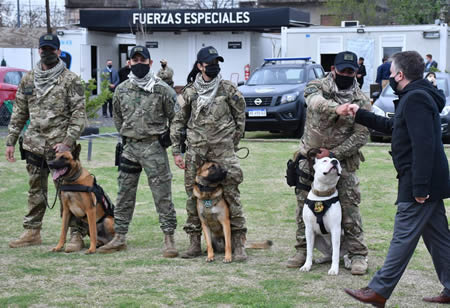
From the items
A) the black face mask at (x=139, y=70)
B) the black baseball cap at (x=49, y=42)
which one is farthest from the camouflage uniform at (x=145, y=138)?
the black baseball cap at (x=49, y=42)

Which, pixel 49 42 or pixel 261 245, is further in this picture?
pixel 261 245

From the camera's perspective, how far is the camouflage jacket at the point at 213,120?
624cm

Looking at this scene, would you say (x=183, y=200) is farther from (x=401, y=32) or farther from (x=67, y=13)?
(x=67, y=13)

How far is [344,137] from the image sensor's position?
585 cm

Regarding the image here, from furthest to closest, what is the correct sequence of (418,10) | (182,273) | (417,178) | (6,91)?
(418,10), (6,91), (182,273), (417,178)

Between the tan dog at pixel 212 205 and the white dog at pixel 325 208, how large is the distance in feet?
2.70

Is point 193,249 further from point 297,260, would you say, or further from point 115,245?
point 297,260

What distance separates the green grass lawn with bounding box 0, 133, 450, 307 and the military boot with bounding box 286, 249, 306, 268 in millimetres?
105

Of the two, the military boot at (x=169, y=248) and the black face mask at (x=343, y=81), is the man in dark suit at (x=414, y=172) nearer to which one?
the black face mask at (x=343, y=81)

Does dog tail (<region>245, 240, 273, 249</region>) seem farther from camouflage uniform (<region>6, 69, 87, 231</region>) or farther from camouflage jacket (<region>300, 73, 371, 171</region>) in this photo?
camouflage uniform (<region>6, 69, 87, 231</region>)

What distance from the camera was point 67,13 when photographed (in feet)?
175

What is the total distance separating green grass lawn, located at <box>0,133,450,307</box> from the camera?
5168mm

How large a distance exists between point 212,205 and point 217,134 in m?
0.65

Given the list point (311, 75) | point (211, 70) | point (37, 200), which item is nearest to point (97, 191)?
point (37, 200)
